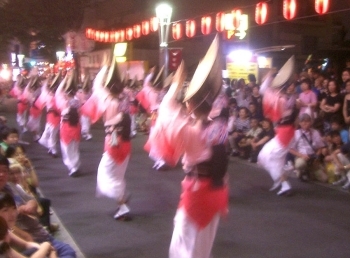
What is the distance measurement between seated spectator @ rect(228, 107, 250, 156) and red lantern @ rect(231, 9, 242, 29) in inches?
120

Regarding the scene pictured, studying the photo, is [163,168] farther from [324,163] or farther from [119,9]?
[119,9]

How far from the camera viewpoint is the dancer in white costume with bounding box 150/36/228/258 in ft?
12.7

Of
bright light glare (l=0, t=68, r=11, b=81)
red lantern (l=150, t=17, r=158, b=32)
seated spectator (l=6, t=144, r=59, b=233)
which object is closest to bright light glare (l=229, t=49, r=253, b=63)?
red lantern (l=150, t=17, r=158, b=32)

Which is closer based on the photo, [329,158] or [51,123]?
[329,158]

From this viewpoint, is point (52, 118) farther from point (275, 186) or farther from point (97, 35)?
point (97, 35)

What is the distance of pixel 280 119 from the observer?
736 centimetres

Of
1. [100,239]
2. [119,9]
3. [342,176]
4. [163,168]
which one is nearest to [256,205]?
[342,176]

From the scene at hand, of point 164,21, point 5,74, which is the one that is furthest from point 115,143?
point 5,74

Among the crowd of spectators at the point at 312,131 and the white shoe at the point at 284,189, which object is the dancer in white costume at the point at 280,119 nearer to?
the white shoe at the point at 284,189

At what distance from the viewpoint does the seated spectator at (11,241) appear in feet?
9.70

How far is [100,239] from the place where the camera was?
18.3 ft

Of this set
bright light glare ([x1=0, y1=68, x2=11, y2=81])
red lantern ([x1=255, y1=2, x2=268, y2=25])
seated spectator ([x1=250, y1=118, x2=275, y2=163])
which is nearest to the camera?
seated spectator ([x1=250, y1=118, x2=275, y2=163])

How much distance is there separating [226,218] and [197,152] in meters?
2.23

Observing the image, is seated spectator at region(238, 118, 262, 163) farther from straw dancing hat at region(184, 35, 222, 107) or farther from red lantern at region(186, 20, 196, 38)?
straw dancing hat at region(184, 35, 222, 107)
